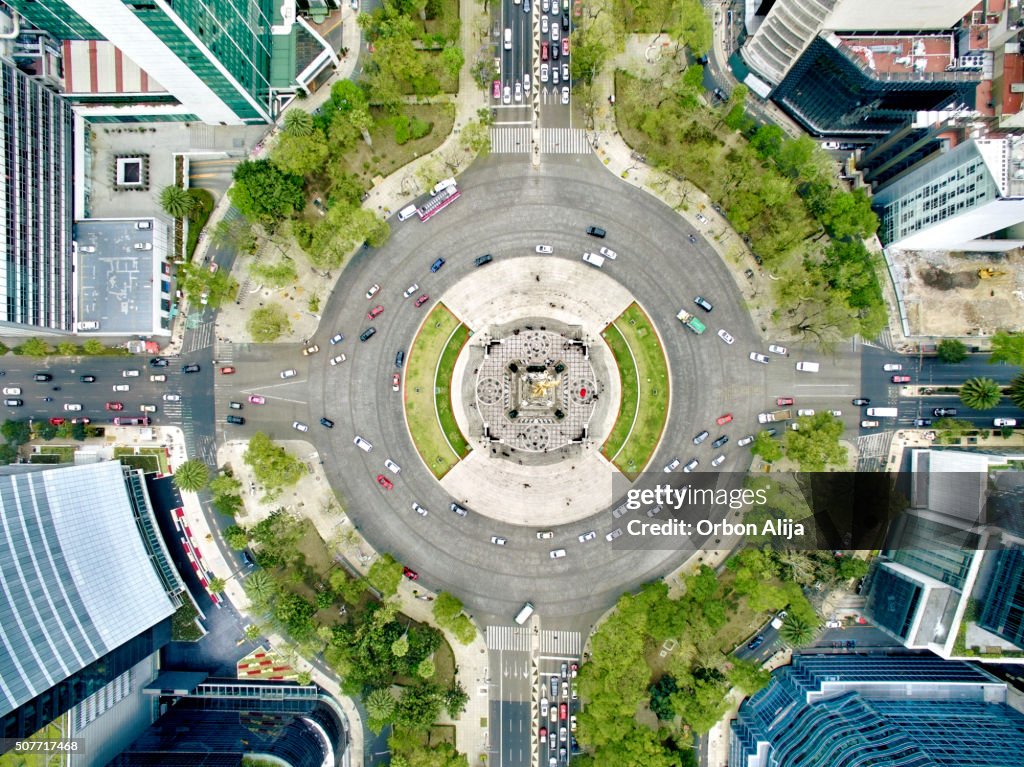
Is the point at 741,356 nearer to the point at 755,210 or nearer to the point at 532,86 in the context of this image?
the point at 755,210

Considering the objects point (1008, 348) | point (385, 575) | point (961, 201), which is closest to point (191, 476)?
point (385, 575)

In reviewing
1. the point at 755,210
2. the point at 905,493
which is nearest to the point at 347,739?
the point at 905,493

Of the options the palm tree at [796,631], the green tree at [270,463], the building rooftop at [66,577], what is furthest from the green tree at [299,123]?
the palm tree at [796,631]

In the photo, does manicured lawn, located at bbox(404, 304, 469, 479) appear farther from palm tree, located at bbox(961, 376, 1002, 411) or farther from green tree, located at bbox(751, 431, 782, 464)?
palm tree, located at bbox(961, 376, 1002, 411)

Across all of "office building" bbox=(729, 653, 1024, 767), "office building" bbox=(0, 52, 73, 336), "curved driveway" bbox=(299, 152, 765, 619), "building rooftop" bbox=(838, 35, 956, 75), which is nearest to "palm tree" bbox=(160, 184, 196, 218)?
"office building" bbox=(0, 52, 73, 336)

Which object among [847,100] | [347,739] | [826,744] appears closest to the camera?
[826,744]

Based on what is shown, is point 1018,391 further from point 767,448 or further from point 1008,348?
point 767,448
